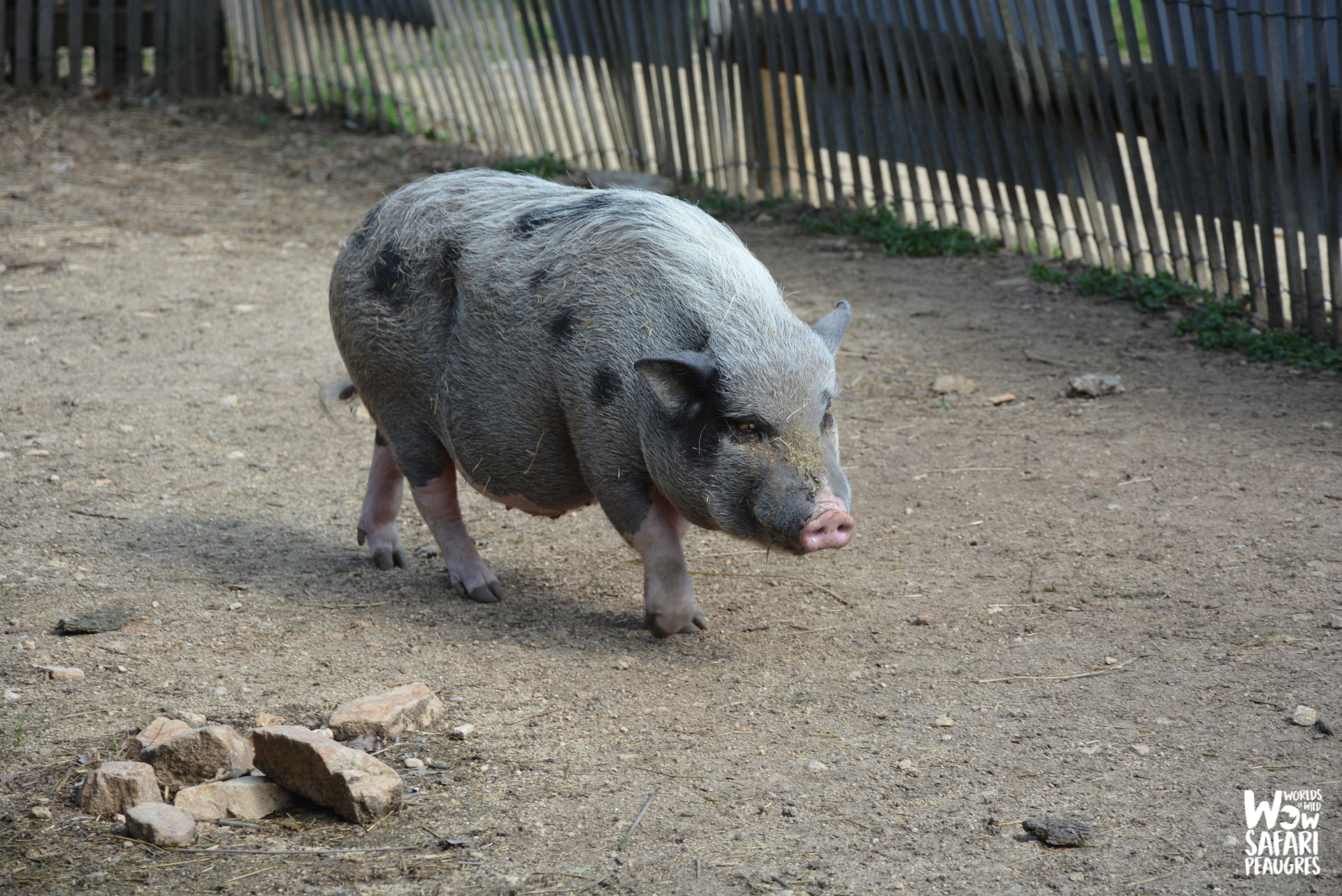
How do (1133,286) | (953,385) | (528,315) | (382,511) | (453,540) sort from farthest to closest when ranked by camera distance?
(1133,286), (953,385), (382,511), (453,540), (528,315)

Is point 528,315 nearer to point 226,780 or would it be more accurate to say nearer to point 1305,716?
point 226,780

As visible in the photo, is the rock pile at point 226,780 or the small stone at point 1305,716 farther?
the small stone at point 1305,716

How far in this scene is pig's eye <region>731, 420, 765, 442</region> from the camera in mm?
3643

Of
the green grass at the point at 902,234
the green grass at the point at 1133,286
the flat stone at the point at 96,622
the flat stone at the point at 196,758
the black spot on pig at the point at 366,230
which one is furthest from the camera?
the green grass at the point at 902,234

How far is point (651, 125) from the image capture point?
9531mm

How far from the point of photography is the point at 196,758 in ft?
10.2

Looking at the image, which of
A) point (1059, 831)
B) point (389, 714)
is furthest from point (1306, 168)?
point (389, 714)

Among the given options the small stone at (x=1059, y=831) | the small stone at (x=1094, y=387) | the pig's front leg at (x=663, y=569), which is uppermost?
the pig's front leg at (x=663, y=569)

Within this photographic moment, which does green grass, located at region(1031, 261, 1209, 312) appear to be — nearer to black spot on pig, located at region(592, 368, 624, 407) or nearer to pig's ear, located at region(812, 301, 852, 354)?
pig's ear, located at region(812, 301, 852, 354)

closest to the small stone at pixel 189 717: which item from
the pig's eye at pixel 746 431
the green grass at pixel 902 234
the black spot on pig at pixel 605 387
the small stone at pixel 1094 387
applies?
the black spot on pig at pixel 605 387

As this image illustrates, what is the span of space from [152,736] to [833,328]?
7.67 ft

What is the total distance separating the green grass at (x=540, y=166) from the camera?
9.64m

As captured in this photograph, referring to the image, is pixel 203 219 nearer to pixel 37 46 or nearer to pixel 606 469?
pixel 37 46

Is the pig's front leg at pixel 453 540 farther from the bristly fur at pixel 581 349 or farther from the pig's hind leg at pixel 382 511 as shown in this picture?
the pig's hind leg at pixel 382 511
